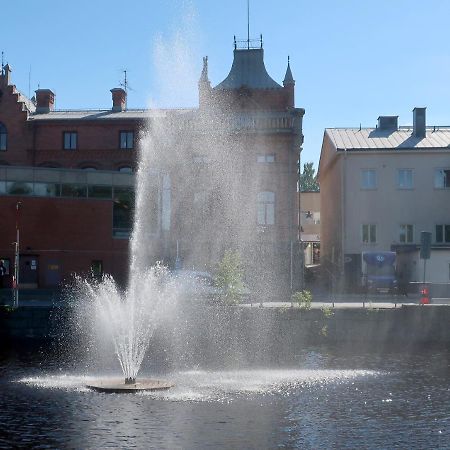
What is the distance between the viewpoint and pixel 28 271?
163 ft

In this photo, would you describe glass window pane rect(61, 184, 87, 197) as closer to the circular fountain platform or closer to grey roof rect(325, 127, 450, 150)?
grey roof rect(325, 127, 450, 150)

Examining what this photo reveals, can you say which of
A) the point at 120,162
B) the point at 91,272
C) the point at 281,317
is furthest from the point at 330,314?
the point at 120,162

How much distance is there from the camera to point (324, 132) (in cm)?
6594

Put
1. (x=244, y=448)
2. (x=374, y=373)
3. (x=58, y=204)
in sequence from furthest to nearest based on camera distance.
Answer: (x=58, y=204) < (x=374, y=373) < (x=244, y=448)

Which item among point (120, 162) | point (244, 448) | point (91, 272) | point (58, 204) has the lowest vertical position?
point (244, 448)

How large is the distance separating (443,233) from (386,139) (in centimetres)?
873

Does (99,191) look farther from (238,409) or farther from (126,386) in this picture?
(238,409)

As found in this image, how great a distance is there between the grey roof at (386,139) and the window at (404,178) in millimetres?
1827

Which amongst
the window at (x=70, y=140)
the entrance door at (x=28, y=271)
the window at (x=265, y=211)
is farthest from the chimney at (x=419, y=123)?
the entrance door at (x=28, y=271)

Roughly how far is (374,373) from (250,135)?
94.6ft

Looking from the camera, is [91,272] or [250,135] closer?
[91,272]

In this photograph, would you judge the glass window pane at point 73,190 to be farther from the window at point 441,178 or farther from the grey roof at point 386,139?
the window at point 441,178

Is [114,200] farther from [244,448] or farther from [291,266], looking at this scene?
[244,448]

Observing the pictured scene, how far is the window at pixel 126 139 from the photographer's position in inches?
2276
